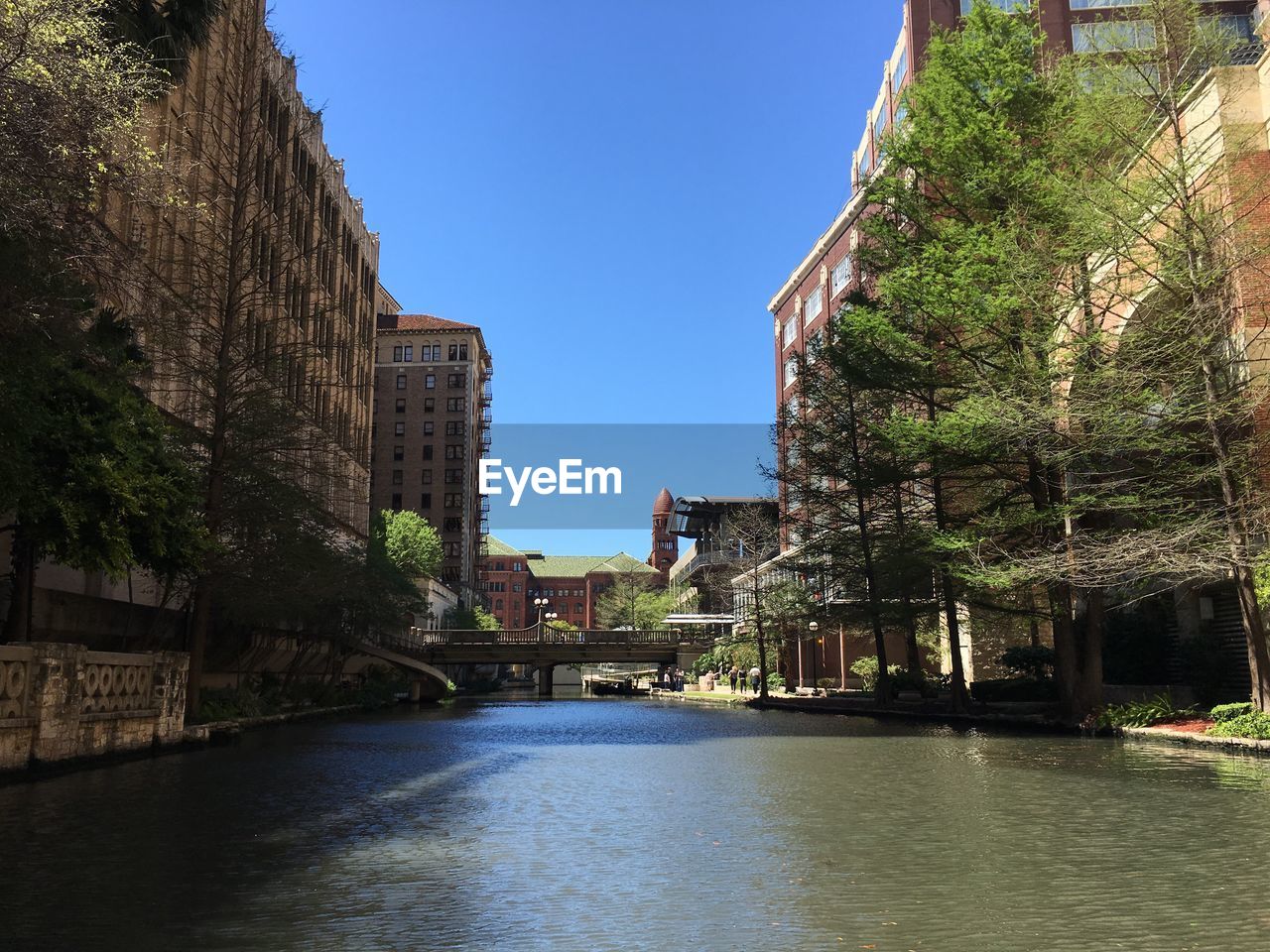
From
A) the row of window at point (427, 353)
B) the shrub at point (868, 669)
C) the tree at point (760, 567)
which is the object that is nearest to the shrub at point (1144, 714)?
the shrub at point (868, 669)

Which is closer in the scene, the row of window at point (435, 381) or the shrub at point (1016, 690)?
the shrub at point (1016, 690)

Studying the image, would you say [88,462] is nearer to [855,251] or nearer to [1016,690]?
[855,251]

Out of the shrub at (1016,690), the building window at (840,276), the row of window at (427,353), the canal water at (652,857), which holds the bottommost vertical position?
the canal water at (652,857)

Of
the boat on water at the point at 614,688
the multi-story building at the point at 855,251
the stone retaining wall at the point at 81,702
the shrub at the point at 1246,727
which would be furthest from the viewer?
the boat on water at the point at 614,688

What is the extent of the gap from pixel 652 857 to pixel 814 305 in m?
66.7

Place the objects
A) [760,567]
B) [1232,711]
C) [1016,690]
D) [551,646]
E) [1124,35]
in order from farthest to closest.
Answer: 1. [551,646]
2. [760,567]
3. [1016,690]
4. [1124,35]
5. [1232,711]

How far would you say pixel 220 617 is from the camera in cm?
3862

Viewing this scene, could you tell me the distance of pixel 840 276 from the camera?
68.0 meters

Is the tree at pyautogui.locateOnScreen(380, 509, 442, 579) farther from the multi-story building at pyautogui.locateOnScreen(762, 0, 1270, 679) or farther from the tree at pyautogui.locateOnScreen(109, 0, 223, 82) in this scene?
the tree at pyautogui.locateOnScreen(109, 0, 223, 82)

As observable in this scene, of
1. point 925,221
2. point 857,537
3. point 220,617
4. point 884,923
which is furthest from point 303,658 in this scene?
point 884,923

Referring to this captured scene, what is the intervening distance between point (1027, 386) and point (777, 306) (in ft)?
198

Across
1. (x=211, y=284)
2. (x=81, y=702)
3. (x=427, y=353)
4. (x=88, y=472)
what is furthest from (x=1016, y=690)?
(x=427, y=353)

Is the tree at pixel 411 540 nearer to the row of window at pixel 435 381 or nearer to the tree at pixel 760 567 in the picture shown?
the tree at pixel 760 567

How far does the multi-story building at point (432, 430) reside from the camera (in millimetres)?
119438
